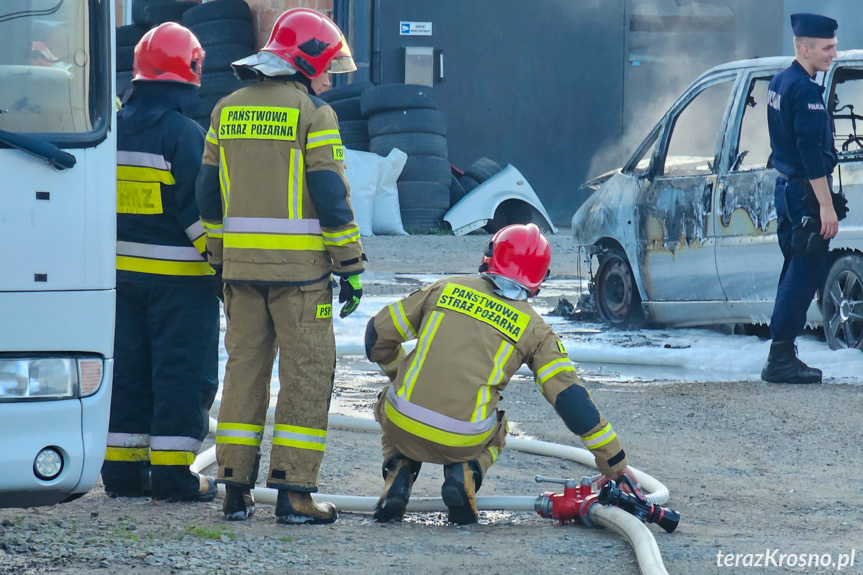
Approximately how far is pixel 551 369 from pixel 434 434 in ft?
1.43

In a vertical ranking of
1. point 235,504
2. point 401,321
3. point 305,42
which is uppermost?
point 305,42

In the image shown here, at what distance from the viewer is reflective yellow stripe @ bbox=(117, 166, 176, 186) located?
469cm

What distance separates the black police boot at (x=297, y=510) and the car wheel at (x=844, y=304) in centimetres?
437

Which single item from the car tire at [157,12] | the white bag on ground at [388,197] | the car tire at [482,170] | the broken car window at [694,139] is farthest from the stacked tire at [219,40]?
the broken car window at [694,139]

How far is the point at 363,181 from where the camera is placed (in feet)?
54.0

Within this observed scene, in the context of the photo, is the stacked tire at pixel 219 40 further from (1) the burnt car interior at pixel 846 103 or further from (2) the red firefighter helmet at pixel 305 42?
(2) the red firefighter helmet at pixel 305 42

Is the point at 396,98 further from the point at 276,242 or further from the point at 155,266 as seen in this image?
the point at 276,242

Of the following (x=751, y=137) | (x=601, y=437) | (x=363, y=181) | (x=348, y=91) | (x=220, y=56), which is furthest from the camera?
(x=220, y=56)

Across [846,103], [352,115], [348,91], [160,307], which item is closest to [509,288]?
[160,307]

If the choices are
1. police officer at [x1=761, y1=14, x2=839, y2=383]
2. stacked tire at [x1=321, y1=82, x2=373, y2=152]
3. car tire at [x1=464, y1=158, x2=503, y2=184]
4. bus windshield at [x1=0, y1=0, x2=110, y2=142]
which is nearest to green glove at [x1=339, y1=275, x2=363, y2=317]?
bus windshield at [x1=0, y1=0, x2=110, y2=142]

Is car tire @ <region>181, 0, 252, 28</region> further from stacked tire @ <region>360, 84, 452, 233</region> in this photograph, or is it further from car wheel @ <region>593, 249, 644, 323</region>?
car wheel @ <region>593, 249, 644, 323</region>

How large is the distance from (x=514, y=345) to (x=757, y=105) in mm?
4817

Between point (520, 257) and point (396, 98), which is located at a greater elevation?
point (396, 98)

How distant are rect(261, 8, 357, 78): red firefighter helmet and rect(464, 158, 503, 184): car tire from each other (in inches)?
543
